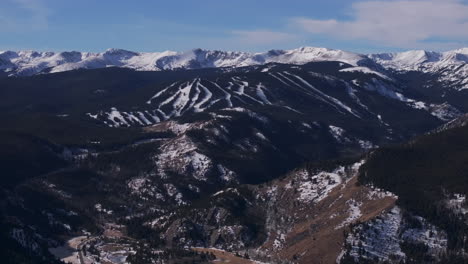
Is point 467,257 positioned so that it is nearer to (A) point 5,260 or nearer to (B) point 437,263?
(B) point 437,263

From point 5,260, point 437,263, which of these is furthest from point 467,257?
point 5,260

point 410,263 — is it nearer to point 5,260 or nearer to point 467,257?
point 467,257

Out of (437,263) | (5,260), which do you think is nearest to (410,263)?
(437,263)

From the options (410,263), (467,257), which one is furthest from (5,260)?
(467,257)

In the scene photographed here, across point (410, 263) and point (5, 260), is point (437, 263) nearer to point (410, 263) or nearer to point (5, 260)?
point (410, 263)
